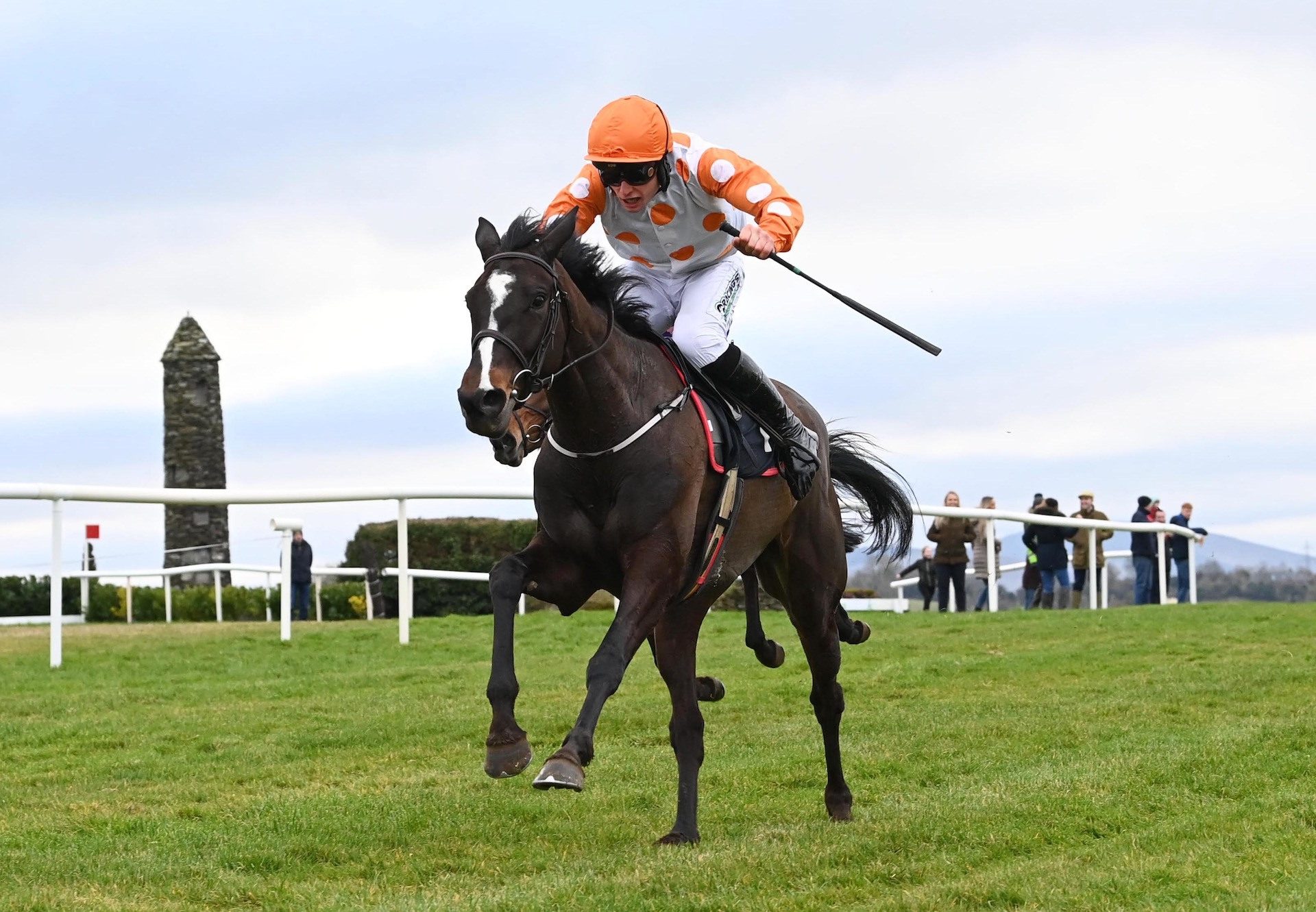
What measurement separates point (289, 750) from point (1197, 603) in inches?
463

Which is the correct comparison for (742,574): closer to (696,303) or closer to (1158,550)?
(696,303)

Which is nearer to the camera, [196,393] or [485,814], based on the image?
[485,814]

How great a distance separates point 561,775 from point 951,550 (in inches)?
501

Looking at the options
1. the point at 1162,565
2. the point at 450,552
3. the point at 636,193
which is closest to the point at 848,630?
the point at 636,193

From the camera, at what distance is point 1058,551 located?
1766 centimetres

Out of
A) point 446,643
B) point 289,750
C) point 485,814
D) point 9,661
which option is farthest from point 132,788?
point 446,643

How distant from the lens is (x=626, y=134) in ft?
17.9

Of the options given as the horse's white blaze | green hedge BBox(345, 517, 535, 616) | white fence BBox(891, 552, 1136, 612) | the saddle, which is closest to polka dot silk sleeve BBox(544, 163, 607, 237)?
the saddle

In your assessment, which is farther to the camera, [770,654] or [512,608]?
[770,654]

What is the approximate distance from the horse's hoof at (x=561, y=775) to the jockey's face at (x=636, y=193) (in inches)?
85.9

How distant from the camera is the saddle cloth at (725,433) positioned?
5613 mm

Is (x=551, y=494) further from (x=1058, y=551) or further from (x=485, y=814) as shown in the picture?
(x=1058, y=551)

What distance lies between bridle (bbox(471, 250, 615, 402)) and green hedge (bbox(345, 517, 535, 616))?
15639 mm

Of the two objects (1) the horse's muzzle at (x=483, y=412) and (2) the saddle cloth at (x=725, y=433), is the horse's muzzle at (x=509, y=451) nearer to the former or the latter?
(1) the horse's muzzle at (x=483, y=412)
